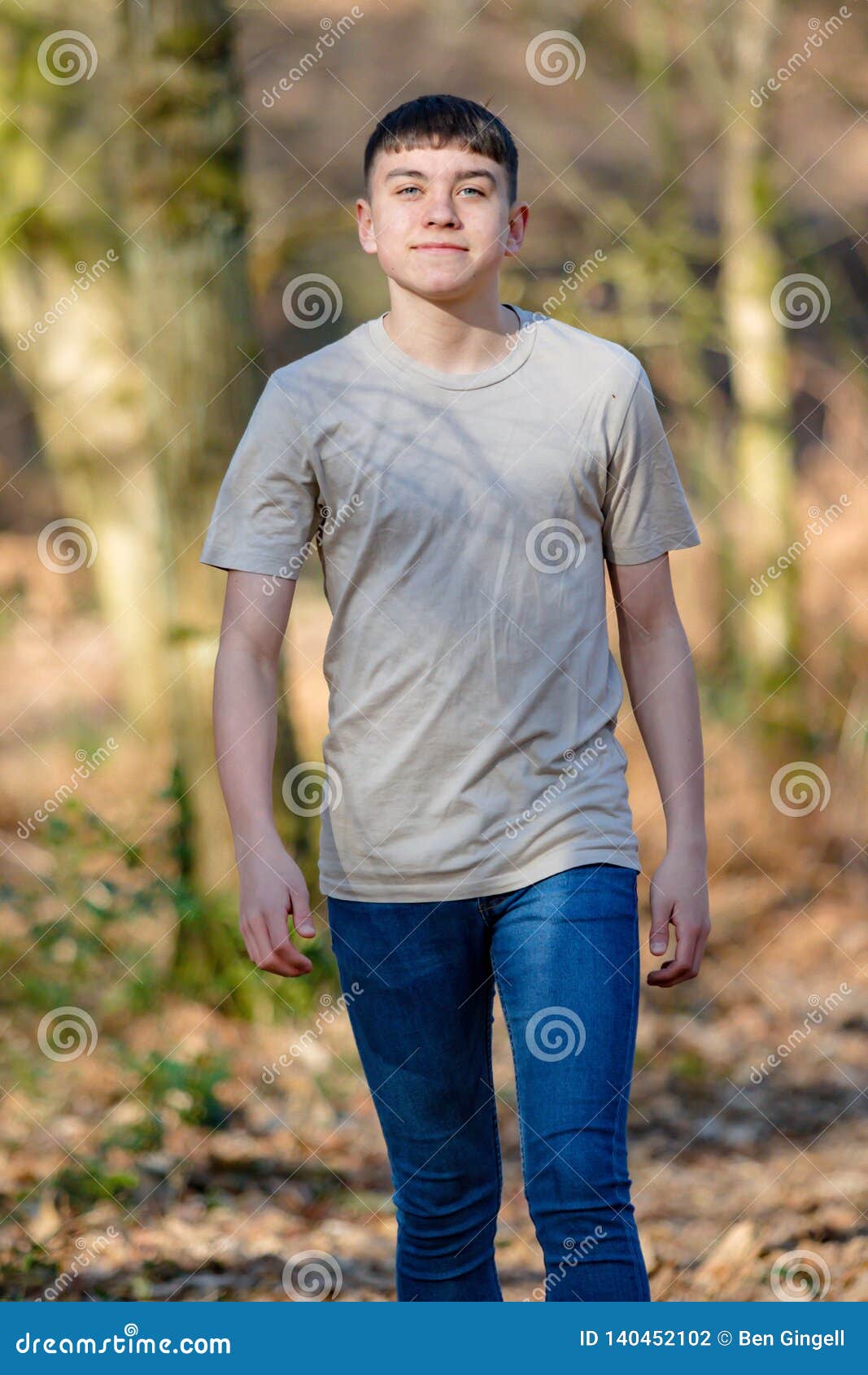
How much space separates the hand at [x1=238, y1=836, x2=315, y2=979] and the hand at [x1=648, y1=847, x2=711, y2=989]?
50cm

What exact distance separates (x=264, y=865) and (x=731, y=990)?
4.34m

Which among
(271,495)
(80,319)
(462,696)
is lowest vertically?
(80,319)

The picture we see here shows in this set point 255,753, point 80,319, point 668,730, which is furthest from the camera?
point 80,319

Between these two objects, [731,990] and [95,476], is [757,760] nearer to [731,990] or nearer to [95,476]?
[731,990]

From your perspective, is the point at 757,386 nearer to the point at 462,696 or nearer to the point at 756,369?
the point at 756,369

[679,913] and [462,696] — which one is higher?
[462,696]

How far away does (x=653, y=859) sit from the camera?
6531mm

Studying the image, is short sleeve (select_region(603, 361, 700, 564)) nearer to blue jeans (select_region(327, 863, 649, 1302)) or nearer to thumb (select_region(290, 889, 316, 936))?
blue jeans (select_region(327, 863, 649, 1302))

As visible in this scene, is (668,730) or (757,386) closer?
(668,730)

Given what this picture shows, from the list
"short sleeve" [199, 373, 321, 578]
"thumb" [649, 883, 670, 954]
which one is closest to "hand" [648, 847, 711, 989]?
"thumb" [649, 883, 670, 954]

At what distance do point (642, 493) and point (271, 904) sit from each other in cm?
79

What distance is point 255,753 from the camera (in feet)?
6.97

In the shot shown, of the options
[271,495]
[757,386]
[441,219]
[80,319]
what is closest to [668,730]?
[271,495]

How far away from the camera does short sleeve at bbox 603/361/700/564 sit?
7.09 ft
